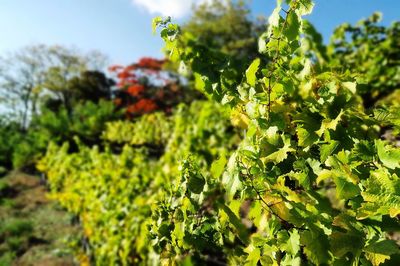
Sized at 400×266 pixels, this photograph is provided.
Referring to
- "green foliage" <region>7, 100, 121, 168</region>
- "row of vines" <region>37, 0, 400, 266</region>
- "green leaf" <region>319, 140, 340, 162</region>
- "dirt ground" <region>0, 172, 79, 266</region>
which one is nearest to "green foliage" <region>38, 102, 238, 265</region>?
"dirt ground" <region>0, 172, 79, 266</region>

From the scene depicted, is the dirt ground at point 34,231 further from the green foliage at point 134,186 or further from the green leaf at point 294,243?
the green leaf at point 294,243

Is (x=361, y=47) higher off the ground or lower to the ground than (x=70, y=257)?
higher

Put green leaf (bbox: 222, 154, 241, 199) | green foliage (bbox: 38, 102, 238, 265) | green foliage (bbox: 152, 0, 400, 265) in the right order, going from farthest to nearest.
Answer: green foliage (bbox: 38, 102, 238, 265) → green leaf (bbox: 222, 154, 241, 199) → green foliage (bbox: 152, 0, 400, 265)

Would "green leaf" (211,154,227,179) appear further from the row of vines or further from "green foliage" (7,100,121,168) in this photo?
"green foliage" (7,100,121,168)

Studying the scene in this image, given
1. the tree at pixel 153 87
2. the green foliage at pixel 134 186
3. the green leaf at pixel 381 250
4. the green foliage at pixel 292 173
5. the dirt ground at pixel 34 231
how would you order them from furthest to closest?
the tree at pixel 153 87 < the dirt ground at pixel 34 231 < the green foliage at pixel 134 186 < the green foliage at pixel 292 173 < the green leaf at pixel 381 250

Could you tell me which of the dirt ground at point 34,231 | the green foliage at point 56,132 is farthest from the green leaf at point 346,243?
the green foliage at point 56,132

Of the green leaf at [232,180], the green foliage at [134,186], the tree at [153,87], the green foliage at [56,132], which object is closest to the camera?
the green leaf at [232,180]

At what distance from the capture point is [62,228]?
9.18 m

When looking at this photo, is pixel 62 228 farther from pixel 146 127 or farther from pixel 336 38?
pixel 336 38

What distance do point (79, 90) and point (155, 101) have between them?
11.5 m

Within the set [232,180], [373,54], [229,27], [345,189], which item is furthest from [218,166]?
[229,27]

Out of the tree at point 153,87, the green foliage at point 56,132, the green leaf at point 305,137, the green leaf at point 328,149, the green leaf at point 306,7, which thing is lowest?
the green leaf at point 328,149

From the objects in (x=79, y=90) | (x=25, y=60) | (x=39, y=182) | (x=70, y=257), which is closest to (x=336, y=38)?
(x=70, y=257)

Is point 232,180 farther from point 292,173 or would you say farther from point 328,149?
point 328,149
